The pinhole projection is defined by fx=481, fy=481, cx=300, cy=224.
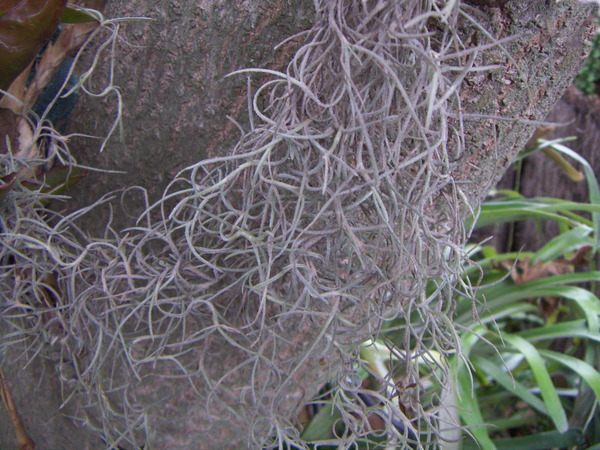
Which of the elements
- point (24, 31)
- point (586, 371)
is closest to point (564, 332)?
point (586, 371)

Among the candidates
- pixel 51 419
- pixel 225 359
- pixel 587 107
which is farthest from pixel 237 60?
pixel 587 107

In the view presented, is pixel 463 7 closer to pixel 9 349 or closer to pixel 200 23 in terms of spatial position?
pixel 200 23

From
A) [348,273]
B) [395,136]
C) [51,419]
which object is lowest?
[51,419]

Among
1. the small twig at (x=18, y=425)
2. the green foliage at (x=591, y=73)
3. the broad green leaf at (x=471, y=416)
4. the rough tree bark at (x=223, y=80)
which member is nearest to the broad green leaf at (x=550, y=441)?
the broad green leaf at (x=471, y=416)

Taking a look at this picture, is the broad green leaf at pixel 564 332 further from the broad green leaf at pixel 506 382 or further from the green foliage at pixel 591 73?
the green foliage at pixel 591 73

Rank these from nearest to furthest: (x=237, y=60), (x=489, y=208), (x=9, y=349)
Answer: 1. (x=237, y=60)
2. (x=9, y=349)
3. (x=489, y=208)

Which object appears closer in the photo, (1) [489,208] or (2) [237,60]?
(2) [237,60]
